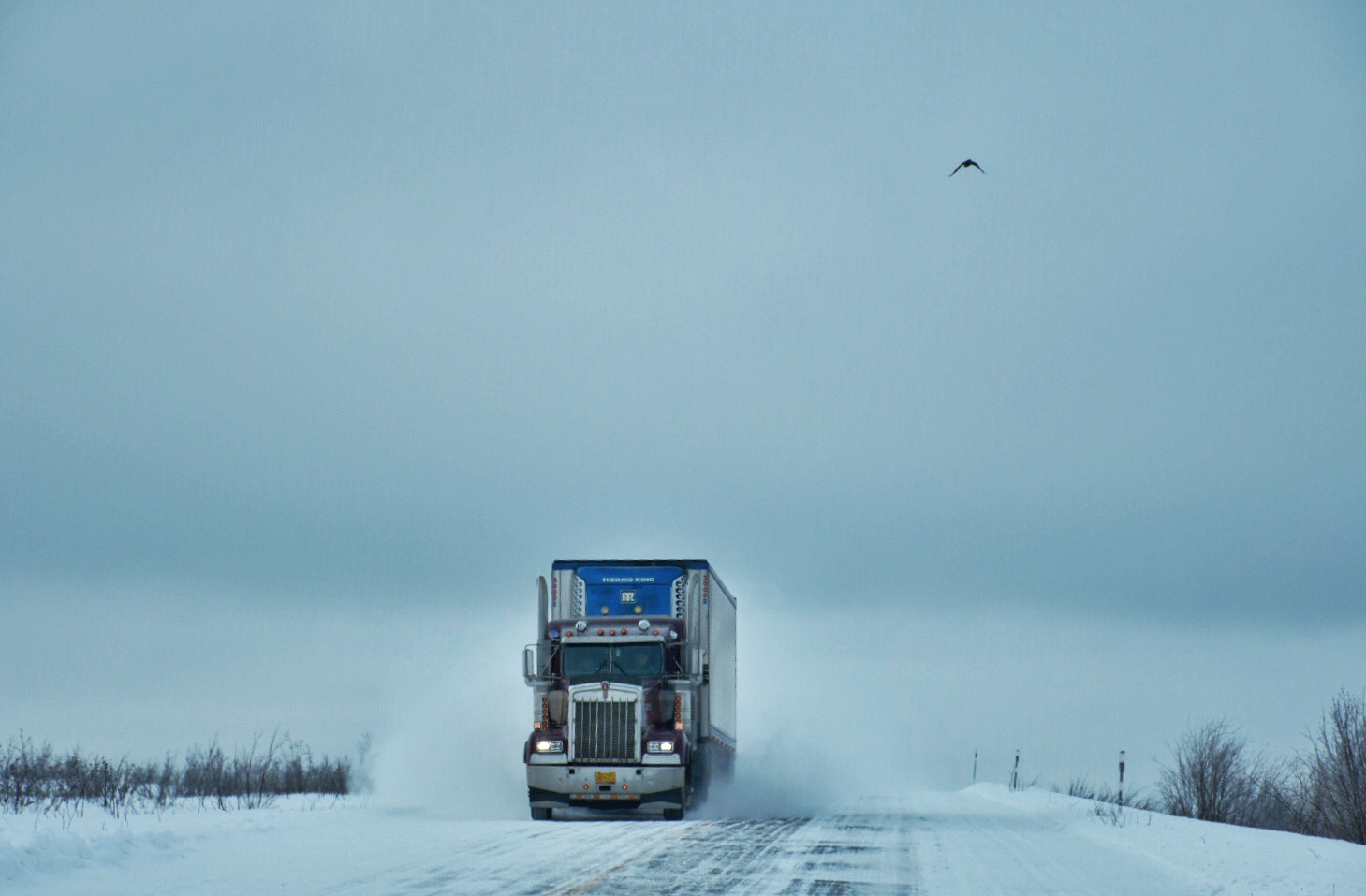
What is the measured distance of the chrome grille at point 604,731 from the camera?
25922mm

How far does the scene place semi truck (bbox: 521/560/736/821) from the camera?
2584 cm

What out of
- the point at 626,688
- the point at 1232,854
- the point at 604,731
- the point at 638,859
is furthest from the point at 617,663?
the point at 1232,854

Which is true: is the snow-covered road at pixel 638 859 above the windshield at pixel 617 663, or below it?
below

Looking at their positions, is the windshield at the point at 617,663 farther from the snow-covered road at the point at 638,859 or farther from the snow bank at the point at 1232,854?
Result: the snow bank at the point at 1232,854

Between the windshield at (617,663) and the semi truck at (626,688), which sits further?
the windshield at (617,663)

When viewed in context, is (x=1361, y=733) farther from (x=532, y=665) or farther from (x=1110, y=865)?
(x=532, y=665)

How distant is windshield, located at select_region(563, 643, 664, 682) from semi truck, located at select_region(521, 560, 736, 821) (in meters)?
0.02

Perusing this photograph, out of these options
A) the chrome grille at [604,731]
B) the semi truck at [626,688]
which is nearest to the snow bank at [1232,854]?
the semi truck at [626,688]

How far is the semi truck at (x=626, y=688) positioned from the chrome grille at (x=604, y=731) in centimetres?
2

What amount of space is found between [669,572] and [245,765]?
10.1 meters

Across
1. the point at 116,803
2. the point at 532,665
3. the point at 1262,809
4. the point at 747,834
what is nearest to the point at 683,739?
the point at 532,665

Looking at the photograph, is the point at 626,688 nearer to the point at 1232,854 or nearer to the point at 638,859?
the point at 638,859

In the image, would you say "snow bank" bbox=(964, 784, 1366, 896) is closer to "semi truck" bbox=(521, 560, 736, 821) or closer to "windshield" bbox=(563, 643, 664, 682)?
"semi truck" bbox=(521, 560, 736, 821)

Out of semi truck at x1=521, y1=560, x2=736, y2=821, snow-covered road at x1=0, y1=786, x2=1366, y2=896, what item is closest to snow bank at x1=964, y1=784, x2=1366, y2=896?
snow-covered road at x1=0, y1=786, x2=1366, y2=896
